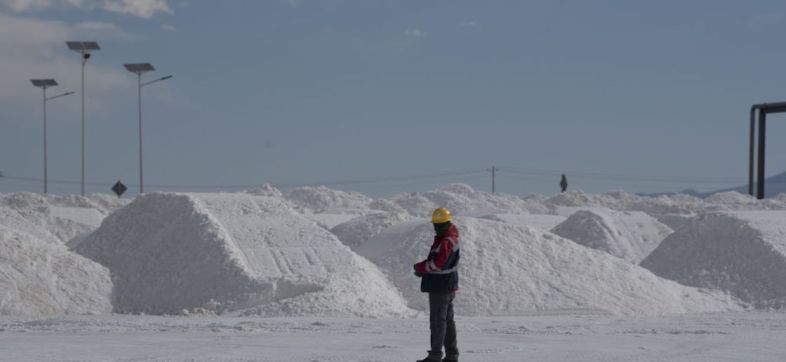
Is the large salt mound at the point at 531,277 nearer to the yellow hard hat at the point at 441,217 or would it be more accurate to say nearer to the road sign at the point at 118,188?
the yellow hard hat at the point at 441,217

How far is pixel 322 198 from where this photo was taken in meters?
53.0

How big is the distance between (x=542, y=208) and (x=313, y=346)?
35436mm

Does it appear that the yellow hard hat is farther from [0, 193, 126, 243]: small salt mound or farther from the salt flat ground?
[0, 193, 126, 243]: small salt mound

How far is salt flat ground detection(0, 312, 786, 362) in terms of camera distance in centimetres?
1108

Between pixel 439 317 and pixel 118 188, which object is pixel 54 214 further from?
pixel 439 317

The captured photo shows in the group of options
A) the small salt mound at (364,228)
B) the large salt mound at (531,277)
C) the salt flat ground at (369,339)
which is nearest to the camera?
the salt flat ground at (369,339)

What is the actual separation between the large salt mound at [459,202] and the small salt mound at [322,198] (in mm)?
1961

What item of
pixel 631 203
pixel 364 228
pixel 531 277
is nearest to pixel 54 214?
pixel 364 228

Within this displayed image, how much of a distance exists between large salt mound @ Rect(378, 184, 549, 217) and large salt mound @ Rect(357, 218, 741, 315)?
24.3 meters

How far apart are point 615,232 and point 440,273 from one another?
71.7 ft

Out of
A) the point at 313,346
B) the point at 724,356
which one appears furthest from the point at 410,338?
the point at 724,356

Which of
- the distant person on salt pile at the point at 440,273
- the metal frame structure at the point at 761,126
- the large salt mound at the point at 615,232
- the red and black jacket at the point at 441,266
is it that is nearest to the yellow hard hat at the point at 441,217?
the distant person on salt pile at the point at 440,273

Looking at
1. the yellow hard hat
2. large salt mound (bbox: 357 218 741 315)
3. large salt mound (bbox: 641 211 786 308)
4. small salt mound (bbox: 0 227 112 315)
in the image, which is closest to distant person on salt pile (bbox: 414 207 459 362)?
the yellow hard hat

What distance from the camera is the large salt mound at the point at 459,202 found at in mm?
48062
